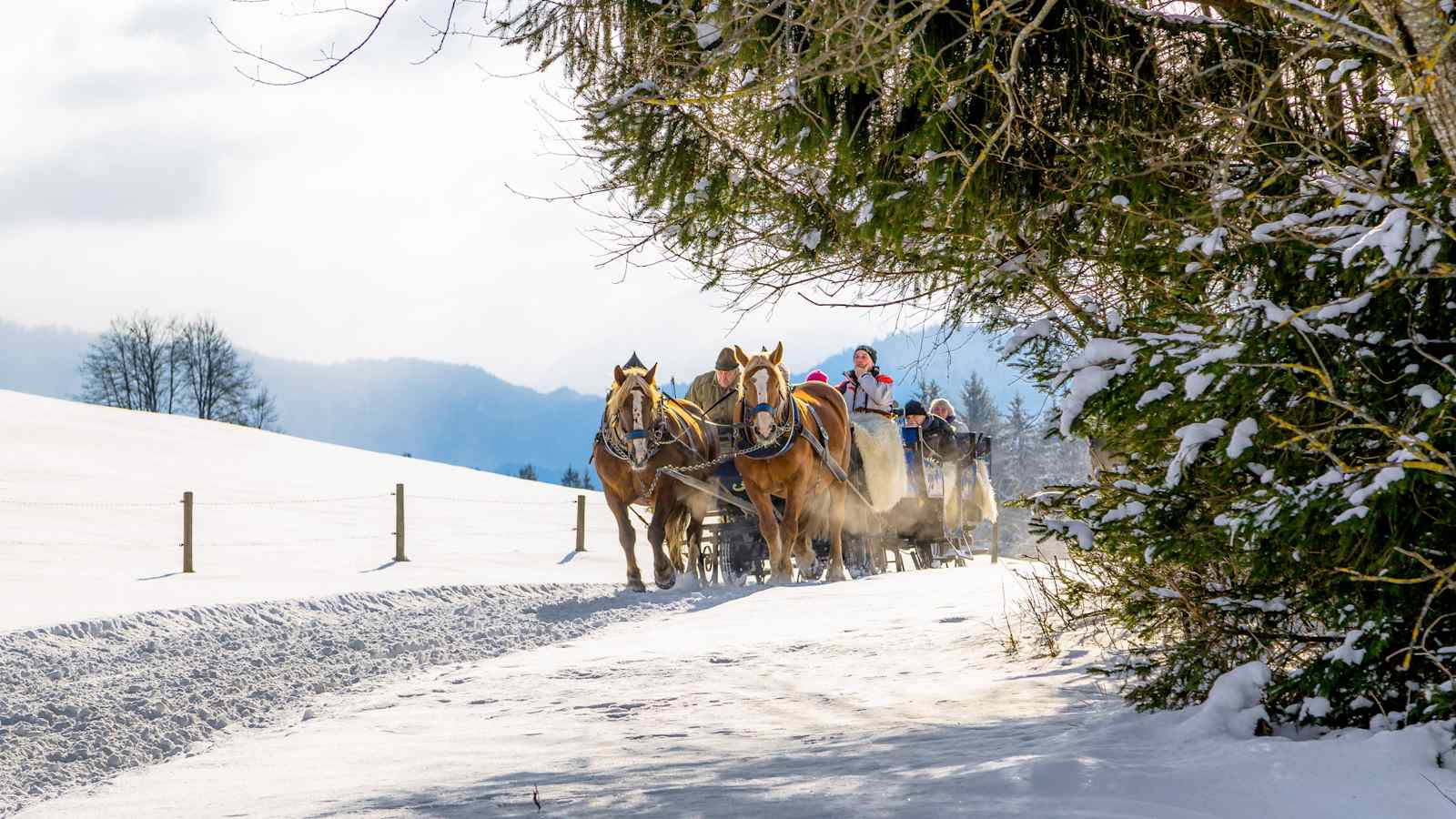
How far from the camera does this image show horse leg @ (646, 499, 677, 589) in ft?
42.8

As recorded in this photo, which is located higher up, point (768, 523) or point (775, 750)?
point (768, 523)

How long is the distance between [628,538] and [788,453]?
81.0 inches

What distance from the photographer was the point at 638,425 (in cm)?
1241

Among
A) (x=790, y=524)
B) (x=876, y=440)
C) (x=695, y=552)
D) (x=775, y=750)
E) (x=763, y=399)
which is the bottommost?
(x=775, y=750)

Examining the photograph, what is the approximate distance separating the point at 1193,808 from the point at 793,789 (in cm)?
116

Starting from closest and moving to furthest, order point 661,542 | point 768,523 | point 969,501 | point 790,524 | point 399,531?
point 661,542, point 768,523, point 790,524, point 969,501, point 399,531

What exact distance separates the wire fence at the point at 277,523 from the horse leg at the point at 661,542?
6.25 m

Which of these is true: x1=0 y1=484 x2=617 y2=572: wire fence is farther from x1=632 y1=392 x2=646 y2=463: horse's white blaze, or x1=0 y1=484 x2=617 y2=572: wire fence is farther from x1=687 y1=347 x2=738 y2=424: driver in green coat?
x1=632 y1=392 x2=646 y2=463: horse's white blaze

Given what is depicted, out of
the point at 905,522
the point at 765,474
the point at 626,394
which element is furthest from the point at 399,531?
the point at 765,474

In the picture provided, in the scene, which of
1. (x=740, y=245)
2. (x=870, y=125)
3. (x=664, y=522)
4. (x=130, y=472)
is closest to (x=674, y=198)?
(x=740, y=245)

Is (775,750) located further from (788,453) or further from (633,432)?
(788,453)

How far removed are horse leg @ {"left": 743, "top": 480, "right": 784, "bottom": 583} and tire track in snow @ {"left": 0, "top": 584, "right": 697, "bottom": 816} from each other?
146 cm

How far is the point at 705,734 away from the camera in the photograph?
5.21m

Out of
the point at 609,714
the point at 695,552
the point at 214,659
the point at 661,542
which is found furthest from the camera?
the point at 695,552
